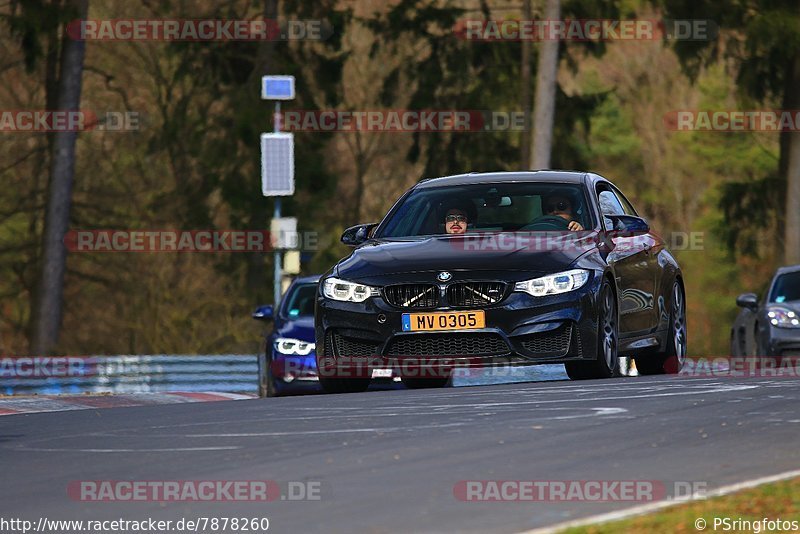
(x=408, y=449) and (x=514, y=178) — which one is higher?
(x=514, y=178)

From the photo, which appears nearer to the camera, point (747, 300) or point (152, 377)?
point (747, 300)

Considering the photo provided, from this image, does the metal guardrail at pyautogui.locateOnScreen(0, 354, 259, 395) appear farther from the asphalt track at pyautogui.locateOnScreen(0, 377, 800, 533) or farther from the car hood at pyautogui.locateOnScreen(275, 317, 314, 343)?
the asphalt track at pyautogui.locateOnScreen(0, 377, 800, 533)

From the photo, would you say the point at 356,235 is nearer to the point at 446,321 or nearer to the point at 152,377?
the point at 446,321

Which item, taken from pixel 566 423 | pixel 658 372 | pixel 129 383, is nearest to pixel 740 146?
pixel 129 383

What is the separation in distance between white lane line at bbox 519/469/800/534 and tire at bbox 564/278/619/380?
5.52m

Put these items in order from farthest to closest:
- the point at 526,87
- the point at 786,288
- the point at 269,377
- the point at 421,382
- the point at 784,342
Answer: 1. the point at 526,87
2. the point at 786,288
3. the point at 784,342
4. the point at 269,377
5. the point at 421,382

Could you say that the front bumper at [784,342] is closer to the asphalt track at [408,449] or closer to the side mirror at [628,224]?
the side mirror at [628,224]

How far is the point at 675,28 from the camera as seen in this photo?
127 feet

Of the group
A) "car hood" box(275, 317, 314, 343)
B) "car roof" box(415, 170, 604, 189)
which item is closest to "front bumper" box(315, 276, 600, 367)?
"car roof" box(415, 170, 604, 189)

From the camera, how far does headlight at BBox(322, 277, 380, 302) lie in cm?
1357

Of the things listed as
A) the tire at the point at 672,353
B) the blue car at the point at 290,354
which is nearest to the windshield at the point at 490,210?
the tire at the point at 672,353

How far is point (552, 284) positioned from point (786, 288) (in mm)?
9029

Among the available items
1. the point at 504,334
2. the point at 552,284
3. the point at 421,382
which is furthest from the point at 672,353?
the point at 504,334

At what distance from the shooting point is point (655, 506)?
7.21 m
